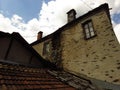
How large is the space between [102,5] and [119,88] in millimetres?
6004

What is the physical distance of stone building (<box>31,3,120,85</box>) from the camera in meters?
8.48

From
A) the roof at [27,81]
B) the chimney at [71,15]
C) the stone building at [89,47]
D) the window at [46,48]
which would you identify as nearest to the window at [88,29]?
the stone building at [89,47]

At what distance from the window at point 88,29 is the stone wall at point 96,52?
316mm

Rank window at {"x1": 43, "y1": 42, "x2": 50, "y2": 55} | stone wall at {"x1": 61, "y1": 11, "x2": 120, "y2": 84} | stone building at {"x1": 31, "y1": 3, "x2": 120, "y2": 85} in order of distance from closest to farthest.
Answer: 1. stone wall at {"x1": 61, "y1": 11, "x2": 120, "y2": 84}
2. stone building at {"x1": 31, "y1": 3, "x2": 120, "y2": 85}
3. window at {"x1": 43, "y1": 42, "x2": 50, "y2": 55}

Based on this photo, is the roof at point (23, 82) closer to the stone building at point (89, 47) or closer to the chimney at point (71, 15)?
the stone building at point (89, 47)

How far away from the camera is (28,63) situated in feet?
22.8

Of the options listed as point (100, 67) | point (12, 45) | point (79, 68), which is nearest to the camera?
point (12, 45)

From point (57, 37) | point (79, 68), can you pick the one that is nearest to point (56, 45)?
point (57, 37)

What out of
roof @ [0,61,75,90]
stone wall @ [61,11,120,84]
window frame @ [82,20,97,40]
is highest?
window frame @ [82,20,97,40]

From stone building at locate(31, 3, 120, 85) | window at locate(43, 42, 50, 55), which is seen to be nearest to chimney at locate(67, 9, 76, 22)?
stone building at locate(31, 3, 120, 85)

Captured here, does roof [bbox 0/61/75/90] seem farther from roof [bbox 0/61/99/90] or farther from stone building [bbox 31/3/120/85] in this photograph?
stone building [bbox 31/3/120/85]

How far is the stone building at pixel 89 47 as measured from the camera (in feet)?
27.8

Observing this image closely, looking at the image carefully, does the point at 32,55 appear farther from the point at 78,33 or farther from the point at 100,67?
the point at 78,33

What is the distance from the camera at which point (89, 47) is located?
9.90 m
